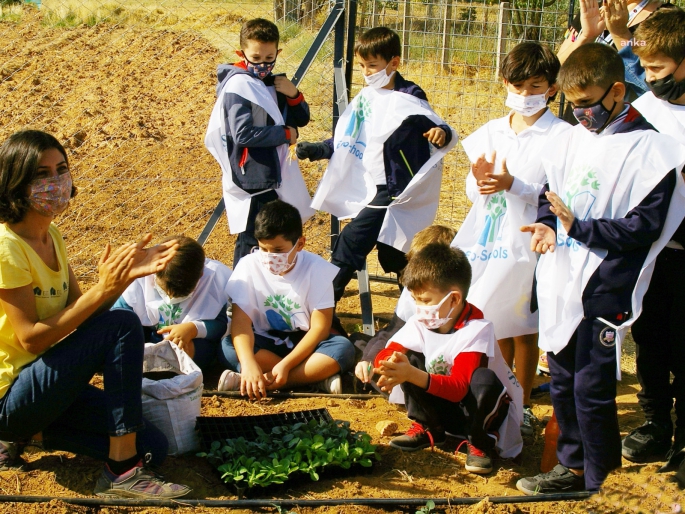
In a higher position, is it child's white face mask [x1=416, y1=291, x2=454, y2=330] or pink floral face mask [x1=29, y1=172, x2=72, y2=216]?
pink floral face mask [x1=29, y1=172, x2=72, y2=216]

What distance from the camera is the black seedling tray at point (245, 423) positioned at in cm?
368

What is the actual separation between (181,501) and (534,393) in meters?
2.25

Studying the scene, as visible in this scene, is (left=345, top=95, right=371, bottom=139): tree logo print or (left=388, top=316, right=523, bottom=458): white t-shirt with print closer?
(left=388, top=316, right=523, bottom=458): white t-shirt with print

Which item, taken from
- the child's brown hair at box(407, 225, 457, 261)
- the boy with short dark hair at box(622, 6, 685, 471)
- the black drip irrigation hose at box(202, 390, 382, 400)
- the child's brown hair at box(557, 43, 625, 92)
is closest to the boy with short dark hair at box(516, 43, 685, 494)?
the child's brown hair at box(557, 43, 625, 92)

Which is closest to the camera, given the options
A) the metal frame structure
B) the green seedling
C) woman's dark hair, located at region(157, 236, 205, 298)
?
the green seedling

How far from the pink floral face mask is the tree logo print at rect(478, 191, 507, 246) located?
6.67 ft

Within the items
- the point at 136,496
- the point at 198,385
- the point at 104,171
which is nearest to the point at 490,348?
the point at 198,385

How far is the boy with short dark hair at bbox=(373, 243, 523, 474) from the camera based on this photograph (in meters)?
3.55

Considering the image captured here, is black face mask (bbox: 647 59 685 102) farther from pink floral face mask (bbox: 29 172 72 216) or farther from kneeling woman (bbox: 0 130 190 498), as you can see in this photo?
pink floral face mask (bbox: 29 172 72 216)

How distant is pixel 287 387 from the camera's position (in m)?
4.52

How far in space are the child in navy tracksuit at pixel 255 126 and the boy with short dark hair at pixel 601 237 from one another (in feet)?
7.30

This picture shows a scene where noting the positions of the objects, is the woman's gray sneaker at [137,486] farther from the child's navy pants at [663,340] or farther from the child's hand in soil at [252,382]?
the child's navy pants at [663,340]

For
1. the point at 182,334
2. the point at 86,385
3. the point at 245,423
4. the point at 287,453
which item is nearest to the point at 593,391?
the point at 287,453

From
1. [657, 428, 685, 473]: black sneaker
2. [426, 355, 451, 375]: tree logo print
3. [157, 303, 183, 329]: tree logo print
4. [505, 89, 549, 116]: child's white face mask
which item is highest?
[505, 89, 549, 116]: child's white face mask
